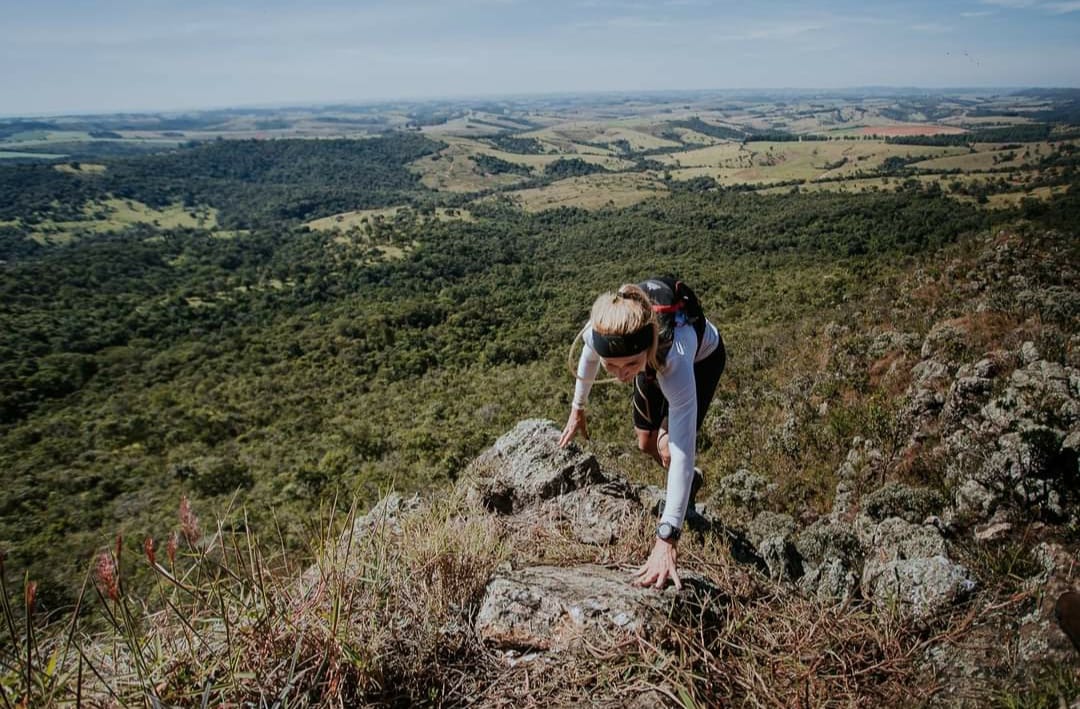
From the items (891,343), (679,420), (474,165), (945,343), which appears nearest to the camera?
(679,420)

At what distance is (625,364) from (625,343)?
0.11m

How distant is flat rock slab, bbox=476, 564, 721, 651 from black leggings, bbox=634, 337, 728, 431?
4.37 feet

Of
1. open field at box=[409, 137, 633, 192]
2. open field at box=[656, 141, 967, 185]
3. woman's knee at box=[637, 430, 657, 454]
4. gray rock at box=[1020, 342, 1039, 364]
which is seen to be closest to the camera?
woman's knee at box=[637, 430, 657, 454]

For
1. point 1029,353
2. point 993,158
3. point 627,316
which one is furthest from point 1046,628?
point 993,158

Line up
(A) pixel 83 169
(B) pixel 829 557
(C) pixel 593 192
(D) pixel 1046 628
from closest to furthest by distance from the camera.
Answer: (D) pixel 1046 628
(B) pixel 829 557
(C) pixel 593 192
(A) pixel 83 169

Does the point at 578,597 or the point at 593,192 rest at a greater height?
the point at 593,192

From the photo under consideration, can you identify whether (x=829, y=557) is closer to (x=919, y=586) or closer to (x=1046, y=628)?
(x=919, y=586)

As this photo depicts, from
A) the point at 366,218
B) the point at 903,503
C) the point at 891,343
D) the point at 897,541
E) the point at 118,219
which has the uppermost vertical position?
the point at 118,219

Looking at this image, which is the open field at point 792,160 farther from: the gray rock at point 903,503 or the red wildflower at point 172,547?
the red wildflower at point 172,547

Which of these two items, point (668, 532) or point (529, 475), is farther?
point (529, 475)

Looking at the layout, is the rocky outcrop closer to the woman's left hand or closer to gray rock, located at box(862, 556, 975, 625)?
the woman's left hand

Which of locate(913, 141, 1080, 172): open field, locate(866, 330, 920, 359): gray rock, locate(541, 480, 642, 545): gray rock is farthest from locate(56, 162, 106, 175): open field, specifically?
locate(913, 141, 1080, 172): open field

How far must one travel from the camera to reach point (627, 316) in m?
2.23

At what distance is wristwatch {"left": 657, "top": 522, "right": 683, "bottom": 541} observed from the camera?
7.04ft
